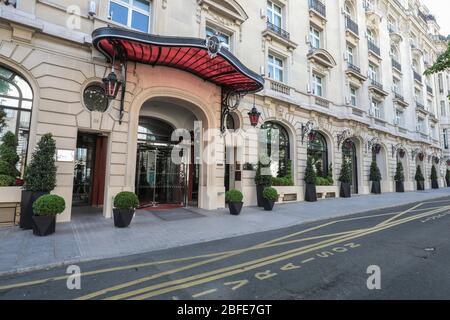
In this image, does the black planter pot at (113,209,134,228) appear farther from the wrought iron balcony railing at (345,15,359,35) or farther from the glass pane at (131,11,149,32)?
the wrought iron balcony railing at (345,15,359,35)

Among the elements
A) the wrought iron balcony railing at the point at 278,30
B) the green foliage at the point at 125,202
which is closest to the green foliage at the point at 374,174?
the wrought iron balcony railing at the point at 278,30

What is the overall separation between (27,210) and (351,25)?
24374 millimetres

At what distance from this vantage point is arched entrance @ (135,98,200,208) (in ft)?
40.8

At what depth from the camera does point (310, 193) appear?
14812 mm

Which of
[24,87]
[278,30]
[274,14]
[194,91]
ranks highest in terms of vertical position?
[274,14]

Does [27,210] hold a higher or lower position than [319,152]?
lower

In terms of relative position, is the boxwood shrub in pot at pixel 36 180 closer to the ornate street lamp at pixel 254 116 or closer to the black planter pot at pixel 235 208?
the black planter pot at pixel 235 208

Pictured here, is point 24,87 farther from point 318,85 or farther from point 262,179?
point 318,85

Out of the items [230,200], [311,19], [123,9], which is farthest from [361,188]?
[123,9]

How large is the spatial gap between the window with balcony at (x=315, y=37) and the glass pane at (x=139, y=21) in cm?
1186

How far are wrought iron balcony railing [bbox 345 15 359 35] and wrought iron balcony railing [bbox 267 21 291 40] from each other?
315 inches

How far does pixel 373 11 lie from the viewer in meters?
22.7

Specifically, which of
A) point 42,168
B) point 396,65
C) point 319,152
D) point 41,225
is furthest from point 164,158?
point 396,65

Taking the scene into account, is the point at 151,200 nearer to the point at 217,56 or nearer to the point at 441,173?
the point at 217,56
